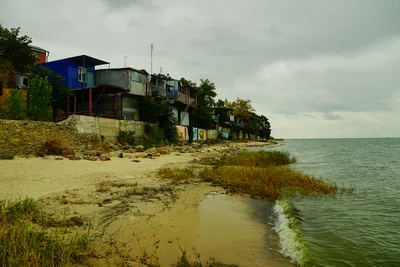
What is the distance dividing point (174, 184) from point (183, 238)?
4.65m

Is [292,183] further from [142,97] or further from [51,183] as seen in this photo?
[142,97]

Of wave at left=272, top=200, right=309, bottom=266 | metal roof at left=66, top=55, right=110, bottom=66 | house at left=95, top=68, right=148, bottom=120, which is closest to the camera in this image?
wave at left=272, top=200, right=309, bottom=266

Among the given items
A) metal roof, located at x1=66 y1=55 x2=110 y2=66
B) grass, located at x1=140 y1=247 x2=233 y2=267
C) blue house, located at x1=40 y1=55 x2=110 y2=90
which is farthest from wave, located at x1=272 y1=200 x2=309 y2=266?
blue house, located at x1=40 y1=55 x2=110 y2=90

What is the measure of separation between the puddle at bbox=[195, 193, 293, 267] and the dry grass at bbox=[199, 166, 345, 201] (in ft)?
4.19

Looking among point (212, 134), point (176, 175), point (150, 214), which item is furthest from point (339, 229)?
point (212, 134)

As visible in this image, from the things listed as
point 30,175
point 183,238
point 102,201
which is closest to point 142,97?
point 30,175

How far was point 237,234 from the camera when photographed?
15.3 feet

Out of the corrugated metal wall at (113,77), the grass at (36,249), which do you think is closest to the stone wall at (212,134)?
the corrugated metal wall at (113,77)

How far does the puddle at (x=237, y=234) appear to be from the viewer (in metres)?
3.78

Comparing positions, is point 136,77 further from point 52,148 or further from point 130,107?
point 52,148

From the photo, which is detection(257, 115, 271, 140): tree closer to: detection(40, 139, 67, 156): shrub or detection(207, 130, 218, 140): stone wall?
detection(207, 130, 218, 140): stone wall

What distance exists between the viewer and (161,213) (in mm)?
5469

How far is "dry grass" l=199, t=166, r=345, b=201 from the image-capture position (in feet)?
27.4

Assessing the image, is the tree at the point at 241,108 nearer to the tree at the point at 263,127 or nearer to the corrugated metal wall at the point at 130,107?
the tree at the point at 263,127
